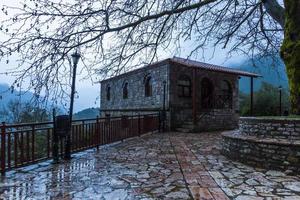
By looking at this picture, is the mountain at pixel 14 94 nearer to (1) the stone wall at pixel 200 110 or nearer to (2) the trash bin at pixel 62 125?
(2) the trash bin at pixel 62 125

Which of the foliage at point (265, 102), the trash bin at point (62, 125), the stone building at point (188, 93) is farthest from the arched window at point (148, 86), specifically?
the trash bin at point (62, 125)

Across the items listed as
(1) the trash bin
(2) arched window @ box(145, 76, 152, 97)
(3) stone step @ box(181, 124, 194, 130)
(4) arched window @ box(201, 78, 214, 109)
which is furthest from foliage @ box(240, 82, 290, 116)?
(1) the trash bin

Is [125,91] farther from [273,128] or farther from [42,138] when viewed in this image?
[273,128]

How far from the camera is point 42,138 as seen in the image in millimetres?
6953

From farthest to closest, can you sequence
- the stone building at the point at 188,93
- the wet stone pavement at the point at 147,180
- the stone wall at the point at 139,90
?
the stone wall at the point at 139,90 < the stone building at the point at 188,93 < the wet stone pavement at the point at 147,180

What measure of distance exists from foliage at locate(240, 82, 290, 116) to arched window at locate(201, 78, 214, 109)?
4154mm

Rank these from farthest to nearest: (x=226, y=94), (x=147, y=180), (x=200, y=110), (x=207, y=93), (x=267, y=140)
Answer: (x=226, y=94)
(x=207, y=93)
(x=200, y=110)
(x=267, y=140)
(x=147, y=180)

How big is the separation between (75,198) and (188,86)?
1378 centimetres

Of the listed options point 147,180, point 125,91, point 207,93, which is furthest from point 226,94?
point 147,180

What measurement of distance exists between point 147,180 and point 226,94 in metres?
14.3

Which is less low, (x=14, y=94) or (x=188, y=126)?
(x=14, y=94)

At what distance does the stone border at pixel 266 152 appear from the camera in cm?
559

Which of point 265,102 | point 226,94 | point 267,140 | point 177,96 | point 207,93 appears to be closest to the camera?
point 267,140

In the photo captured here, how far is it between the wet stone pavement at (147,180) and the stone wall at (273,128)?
2.54 feet
